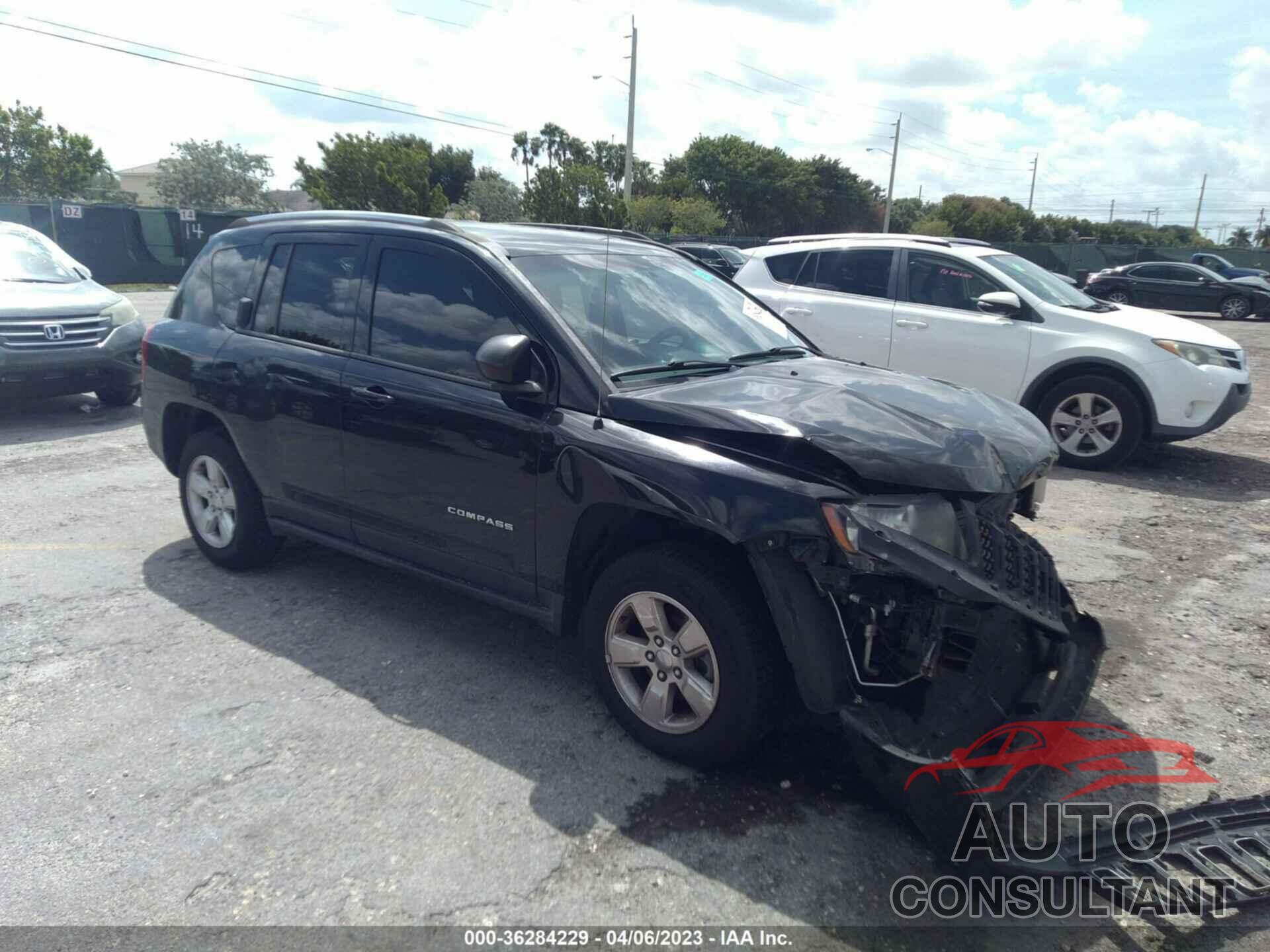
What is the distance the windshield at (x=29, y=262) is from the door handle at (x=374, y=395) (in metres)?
7.33

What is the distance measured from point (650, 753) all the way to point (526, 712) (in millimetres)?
602

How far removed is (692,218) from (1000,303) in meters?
42.7

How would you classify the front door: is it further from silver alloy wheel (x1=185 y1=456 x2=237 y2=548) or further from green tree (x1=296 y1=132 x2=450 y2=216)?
green tree (x1=296 y1=132 x2=450 y2=216)

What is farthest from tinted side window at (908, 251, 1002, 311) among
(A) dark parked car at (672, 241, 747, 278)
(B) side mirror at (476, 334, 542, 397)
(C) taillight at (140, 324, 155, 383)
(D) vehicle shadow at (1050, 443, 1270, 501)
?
(A) dark parked car at (672, 241, 747, 278)

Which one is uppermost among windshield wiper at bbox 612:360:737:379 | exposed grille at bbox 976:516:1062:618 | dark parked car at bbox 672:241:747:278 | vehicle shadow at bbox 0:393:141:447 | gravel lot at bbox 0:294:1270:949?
dark parked car at bbox 672:241:747:278

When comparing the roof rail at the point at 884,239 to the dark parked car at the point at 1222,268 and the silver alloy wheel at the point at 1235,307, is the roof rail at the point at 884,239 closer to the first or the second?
the silver alloy wheel at the point at 1235,307

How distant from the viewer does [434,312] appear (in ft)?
12.7

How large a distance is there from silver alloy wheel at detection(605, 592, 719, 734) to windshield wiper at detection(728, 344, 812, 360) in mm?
1310

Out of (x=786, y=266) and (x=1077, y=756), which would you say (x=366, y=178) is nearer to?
(x=786, y=266)

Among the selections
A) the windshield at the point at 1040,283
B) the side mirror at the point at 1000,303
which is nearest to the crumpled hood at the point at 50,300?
the side mirror at the point at 1000,303

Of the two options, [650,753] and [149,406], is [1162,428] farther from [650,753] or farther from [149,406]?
[149,406]

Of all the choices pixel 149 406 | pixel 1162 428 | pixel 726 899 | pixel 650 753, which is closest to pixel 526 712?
pixel 650 753

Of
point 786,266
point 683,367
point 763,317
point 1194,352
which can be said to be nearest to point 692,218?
point 786,266

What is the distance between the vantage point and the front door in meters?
3.56
